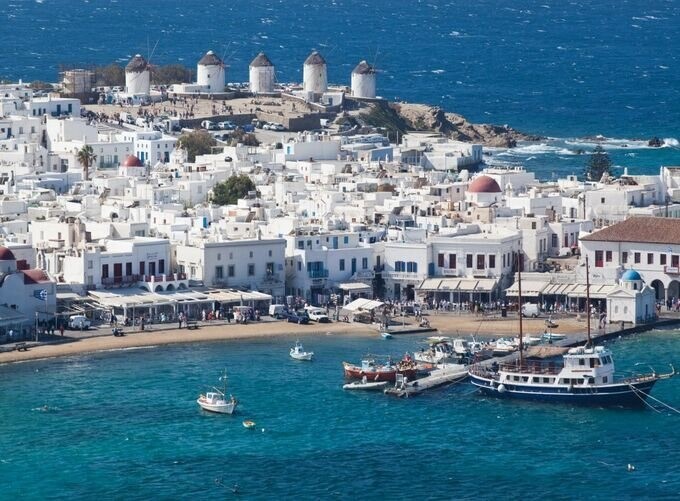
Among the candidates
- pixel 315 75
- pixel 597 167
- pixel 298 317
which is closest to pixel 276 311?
pixel 298 317

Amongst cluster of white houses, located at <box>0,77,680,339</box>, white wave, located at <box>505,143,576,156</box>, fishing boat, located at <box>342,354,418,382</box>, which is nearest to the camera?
fishing boat, located at <box>342,354,418,382</box>

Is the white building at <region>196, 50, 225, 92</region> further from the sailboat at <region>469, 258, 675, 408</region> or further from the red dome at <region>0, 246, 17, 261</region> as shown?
the sailboat at <region>469, 258, 675, 408</region>

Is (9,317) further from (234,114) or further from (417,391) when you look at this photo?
(234,114)

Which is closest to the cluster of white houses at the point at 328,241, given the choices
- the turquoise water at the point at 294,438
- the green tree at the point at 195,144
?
the turquoise water at the point at 294,438

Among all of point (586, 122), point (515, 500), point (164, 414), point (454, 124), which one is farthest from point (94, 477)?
point (586, 122)

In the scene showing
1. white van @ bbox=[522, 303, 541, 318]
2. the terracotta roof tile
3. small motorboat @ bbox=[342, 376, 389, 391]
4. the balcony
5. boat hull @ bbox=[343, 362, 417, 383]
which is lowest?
small motorboat @ bbox=[342, 376, 389, 391]

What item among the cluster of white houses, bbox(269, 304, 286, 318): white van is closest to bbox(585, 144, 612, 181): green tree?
the cluster of white houses

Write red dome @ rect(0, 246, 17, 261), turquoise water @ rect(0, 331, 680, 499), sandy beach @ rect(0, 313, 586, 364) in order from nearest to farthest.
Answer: turquoise water @ rect(0, 331, 680, 499), sandy beach @ rect(0, 313, 586, 364), red dome @ rect(0, 246, 17, 261)
